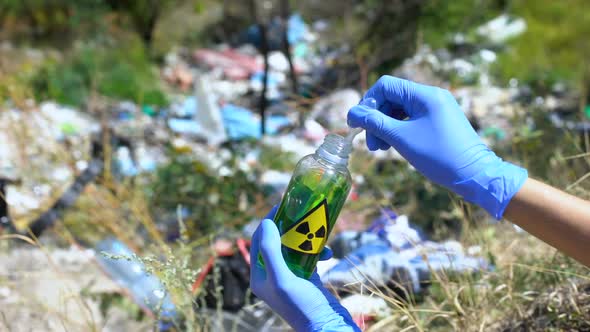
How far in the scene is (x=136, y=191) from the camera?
329 centimetres

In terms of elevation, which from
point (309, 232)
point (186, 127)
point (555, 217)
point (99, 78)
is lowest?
point (186, 127)

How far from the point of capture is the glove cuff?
1343mm

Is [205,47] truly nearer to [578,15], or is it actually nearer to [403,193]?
[403,193]

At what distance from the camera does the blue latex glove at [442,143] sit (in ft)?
4.48

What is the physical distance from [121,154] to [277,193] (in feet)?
3.90

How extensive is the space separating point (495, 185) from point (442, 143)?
0.52 feet

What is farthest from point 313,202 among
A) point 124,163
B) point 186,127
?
point 186,127

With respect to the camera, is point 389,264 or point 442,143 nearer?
point 442,143

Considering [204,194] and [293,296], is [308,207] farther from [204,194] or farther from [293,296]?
[204,194]

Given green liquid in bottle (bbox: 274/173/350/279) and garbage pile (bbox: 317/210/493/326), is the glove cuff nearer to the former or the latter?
green liquid in bottle (bbox: 274/173/350/279)

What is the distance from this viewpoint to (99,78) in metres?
4.87

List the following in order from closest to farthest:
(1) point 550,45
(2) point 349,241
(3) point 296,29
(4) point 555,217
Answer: (4) point 555,217 → (2) point 349,241 → (3) point 296,29 → (1) point 550,45

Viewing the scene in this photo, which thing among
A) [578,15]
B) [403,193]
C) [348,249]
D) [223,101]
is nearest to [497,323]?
[348,249]

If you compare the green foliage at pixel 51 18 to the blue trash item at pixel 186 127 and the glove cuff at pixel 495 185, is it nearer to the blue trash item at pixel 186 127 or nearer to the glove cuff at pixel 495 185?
the blue trash item at pixel 186 127
